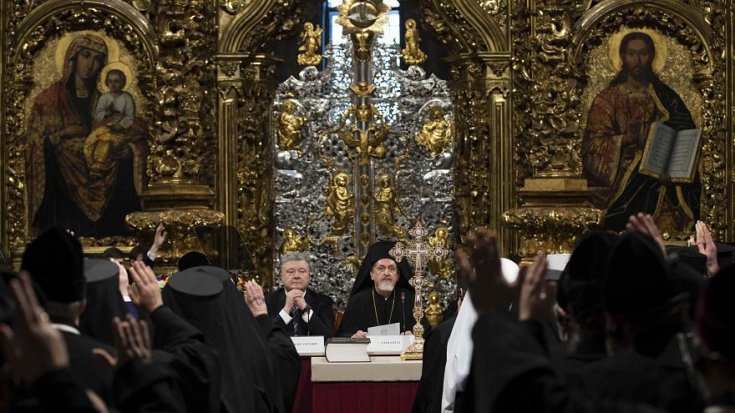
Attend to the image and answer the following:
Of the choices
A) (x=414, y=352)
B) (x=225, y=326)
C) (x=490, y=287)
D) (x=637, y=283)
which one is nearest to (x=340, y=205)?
(x=414, y=352)

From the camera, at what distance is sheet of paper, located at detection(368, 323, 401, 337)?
42.4ft

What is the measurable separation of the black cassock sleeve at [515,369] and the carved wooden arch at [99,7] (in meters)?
11.2

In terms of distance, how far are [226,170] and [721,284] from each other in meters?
11.5

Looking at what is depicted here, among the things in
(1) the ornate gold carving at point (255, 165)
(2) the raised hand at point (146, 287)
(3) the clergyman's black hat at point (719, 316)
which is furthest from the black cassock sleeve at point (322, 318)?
(3) the clergyman's black hat at point (719, 316)

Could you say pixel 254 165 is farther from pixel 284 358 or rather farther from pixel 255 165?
pixel 284 358

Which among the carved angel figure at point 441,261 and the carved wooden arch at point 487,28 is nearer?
the carved wooden arch at point 487,28

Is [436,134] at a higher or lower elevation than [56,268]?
higher

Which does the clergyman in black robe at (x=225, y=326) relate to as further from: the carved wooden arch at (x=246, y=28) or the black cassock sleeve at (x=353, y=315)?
the carved wooden arch at (x=246, y=28)

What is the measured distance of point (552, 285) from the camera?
500cm

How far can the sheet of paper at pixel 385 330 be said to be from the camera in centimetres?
1292

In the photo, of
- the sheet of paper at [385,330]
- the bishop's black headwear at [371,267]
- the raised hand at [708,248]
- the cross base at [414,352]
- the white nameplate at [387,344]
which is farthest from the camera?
the bishop's black headwear at [371,267]

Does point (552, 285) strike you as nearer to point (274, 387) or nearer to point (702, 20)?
point (274, 387)

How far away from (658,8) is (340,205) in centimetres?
417

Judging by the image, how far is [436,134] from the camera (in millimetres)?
16219
